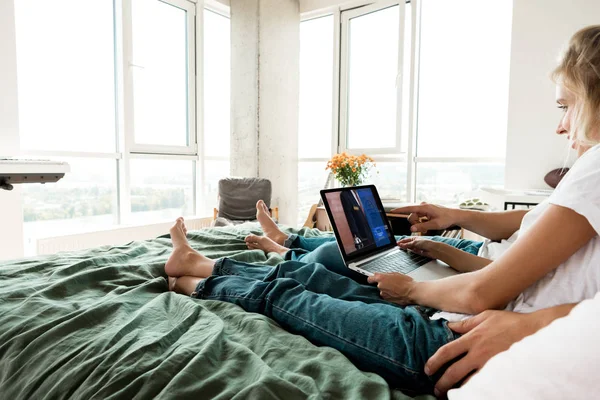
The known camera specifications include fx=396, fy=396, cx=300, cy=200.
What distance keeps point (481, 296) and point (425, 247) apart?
560mm

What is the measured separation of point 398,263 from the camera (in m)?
1.35

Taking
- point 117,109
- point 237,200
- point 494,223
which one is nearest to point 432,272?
point 494,223

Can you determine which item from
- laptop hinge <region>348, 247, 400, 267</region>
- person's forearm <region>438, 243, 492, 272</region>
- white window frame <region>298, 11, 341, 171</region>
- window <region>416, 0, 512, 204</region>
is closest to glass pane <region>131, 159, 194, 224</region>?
white window frame <region>298, 11, 341, 171</region>

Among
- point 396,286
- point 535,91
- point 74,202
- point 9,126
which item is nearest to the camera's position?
point 396,286

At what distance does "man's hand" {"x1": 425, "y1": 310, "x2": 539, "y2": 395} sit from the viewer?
0.68m

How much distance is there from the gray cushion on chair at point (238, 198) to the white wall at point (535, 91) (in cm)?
223

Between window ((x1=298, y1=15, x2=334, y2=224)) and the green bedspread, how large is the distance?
353 cm

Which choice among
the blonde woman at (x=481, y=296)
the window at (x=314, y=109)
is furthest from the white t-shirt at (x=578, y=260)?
the window at (x=314, y=109)

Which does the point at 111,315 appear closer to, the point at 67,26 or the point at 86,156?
the point at 86,156

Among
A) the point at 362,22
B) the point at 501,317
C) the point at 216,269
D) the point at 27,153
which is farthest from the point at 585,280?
the point at 362,22

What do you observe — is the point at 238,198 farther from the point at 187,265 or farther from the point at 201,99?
the point at 187,265

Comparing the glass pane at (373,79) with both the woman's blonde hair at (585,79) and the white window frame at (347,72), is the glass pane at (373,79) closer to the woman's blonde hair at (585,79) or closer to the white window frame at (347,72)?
the white window frame at (347,72)

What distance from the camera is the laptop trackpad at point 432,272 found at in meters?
1.25

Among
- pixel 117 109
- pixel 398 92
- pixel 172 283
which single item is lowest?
pixel 172 283
